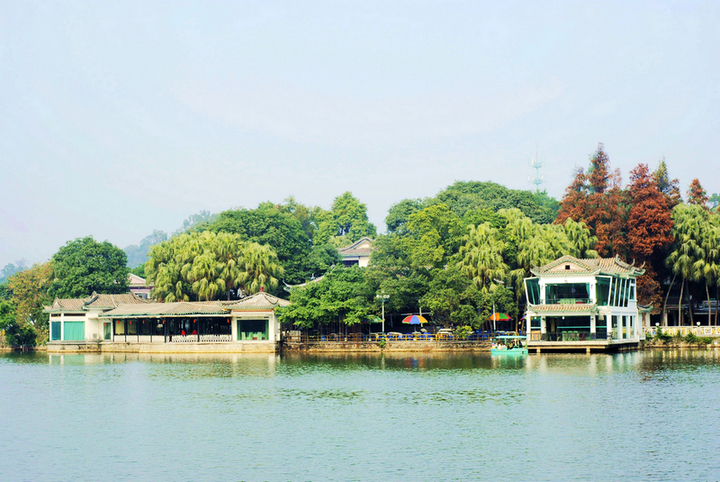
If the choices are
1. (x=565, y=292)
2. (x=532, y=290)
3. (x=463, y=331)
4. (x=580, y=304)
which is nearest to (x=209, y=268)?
(x=463, y=331)

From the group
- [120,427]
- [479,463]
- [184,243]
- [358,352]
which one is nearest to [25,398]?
[120,427]

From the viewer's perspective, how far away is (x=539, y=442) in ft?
77.5

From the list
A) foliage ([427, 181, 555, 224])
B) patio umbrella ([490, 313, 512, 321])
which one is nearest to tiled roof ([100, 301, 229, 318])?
patio umbrella ([490, 313, 512, 321])

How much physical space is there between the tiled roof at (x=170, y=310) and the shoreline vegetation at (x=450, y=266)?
2.22m

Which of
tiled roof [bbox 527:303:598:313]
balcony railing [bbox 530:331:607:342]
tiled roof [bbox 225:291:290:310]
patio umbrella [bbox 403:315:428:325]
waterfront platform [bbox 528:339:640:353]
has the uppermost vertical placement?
tiled roof [bbox 225:291:290:310]

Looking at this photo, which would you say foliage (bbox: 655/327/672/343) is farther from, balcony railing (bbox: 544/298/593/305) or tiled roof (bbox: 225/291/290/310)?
tiled roof (bbox: 225/291/290/310)

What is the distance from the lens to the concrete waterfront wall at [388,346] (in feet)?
191

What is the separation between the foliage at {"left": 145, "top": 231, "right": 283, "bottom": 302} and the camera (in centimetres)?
6594

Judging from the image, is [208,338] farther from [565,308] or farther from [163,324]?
[565,308]

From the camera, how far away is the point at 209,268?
2596 inches

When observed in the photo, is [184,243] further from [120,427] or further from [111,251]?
[120,427]

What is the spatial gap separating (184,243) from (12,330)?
18.2 meters

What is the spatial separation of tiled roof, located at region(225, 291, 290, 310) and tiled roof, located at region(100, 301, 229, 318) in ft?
3.63

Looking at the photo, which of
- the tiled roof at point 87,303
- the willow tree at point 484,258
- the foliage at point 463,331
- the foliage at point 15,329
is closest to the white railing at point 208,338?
the tiled roof at point 87,303
